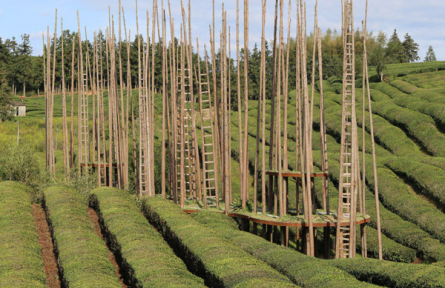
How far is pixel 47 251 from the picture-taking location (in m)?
17.0

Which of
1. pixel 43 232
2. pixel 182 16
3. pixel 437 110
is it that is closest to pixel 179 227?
pixel 43 232

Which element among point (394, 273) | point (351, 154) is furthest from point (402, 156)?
point (394, 273)

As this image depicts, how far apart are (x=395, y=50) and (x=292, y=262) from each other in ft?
207

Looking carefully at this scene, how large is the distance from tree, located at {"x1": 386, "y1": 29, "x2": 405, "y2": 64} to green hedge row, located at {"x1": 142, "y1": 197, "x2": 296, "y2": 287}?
4990cm

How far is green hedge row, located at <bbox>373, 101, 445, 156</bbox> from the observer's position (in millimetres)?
31947

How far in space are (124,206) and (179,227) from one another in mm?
4220

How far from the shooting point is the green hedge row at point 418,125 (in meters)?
31.9

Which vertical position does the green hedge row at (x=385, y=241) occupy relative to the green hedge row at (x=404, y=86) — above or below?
below

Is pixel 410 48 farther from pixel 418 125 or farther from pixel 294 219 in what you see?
pixel 294 219

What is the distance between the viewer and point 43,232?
19.0 m

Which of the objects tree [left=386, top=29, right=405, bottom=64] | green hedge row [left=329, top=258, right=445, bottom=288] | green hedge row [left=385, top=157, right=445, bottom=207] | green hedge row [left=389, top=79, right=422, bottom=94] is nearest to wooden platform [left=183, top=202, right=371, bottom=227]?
green hedge row [left=329, top=258, right=445, bottom=288]

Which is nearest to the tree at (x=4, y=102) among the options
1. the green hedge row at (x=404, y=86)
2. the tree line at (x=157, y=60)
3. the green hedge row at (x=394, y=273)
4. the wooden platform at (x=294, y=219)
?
the tree line at (x=157, y=60)

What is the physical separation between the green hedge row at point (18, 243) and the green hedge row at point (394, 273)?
8.42 meters

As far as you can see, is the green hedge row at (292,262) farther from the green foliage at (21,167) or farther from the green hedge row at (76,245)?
the green foliage at (21,167)
